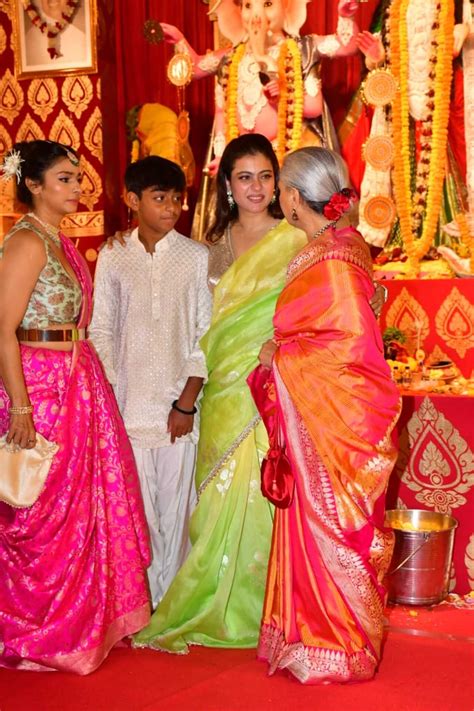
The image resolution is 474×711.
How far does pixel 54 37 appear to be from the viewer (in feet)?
20.5

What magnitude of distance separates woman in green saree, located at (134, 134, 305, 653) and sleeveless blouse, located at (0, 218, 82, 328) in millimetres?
532

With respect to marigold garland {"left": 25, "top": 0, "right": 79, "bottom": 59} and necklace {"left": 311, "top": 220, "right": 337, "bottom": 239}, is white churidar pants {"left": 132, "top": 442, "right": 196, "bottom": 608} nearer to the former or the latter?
necklace {"left": 311, "top": 220, "right": 337, "bottom": 239}

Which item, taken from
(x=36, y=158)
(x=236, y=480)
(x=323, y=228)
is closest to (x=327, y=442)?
(x=236, y=480)

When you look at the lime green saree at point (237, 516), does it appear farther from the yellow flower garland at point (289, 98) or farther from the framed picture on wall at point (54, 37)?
the framed picture on wall at point (54, 37)

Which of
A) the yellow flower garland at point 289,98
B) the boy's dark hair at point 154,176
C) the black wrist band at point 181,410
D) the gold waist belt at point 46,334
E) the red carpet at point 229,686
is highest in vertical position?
the yellow flower garland at point 289,98

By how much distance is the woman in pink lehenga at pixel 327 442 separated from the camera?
8.50 feet

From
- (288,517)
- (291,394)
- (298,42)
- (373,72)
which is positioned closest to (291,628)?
(288,517)

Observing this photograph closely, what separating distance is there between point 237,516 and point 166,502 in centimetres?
35

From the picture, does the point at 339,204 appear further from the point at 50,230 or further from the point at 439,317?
the point at 439,317

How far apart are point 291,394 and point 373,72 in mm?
2933

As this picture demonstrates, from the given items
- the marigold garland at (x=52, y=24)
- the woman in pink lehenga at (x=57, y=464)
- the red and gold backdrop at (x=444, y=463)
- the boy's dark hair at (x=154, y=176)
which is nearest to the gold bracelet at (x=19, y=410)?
the woman in pink lehenga at (x=57, y=464)

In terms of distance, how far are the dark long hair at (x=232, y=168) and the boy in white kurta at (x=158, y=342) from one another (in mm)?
115

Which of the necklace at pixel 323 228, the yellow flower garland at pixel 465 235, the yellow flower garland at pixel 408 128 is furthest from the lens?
the yellow flower garland at pixel 408 128

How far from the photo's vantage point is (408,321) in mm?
4582
